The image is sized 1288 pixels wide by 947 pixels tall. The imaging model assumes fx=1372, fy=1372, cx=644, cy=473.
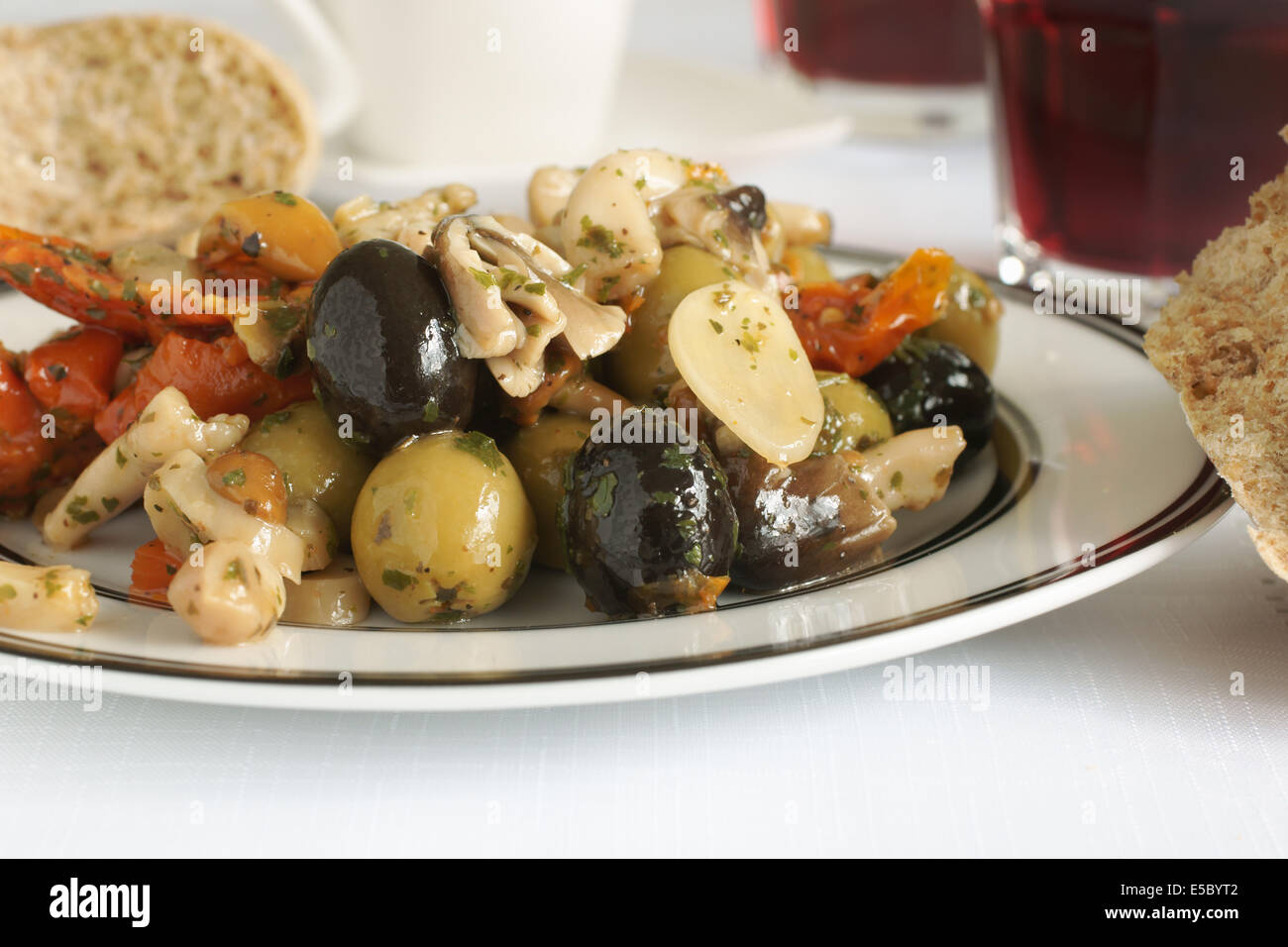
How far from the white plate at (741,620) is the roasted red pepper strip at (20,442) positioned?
49 mm

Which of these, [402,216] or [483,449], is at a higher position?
[402,216]

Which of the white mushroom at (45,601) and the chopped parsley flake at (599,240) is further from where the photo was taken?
the chopped parsley flake at (599,240)

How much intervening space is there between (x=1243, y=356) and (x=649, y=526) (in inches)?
24.9

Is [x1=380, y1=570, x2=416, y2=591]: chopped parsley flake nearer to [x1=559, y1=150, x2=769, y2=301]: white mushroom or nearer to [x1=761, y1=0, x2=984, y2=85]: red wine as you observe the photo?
[x1=559, y1=150, x2=769, y2=301]: white mushroom

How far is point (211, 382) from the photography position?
4.46ft

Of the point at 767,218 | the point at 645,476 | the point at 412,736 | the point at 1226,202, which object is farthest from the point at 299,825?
the point at 1226,202

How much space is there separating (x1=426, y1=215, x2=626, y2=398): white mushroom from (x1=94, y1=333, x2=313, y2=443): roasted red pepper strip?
224 millimetres

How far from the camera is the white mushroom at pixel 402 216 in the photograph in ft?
4.67

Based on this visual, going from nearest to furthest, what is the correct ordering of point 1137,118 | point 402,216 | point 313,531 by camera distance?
point 313,531 < point 402,216 < point 1137,118

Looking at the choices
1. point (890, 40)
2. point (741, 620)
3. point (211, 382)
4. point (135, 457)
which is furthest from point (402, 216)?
point (890, 40)

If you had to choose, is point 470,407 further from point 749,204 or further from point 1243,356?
point 1243,356

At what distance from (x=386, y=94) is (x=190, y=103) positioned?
40cm

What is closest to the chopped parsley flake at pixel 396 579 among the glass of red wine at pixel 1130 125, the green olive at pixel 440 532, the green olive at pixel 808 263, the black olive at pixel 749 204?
the green olive at pixel 440 532

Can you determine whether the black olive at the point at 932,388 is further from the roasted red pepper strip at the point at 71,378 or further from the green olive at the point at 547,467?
the roasted red pepper strip at the point at 71,378
